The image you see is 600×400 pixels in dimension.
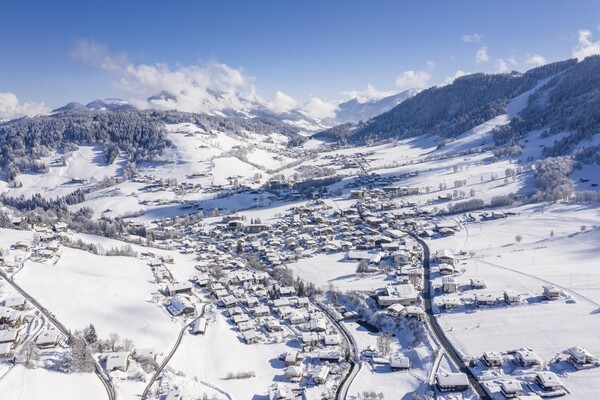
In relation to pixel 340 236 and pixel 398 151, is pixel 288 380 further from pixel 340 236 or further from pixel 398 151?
pixel 398 151

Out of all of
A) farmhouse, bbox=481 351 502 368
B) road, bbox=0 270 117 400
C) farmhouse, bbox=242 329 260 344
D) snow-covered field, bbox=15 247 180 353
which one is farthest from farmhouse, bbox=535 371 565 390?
snow-covered field, bbox=15 247 180 353

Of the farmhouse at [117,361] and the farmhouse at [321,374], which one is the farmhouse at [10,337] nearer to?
the farmhouse at [117,361]

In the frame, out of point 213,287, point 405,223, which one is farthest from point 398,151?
point 213,287

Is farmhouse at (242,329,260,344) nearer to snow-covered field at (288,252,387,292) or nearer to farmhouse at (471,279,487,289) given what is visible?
snow-covered field at (288,252,387,292)

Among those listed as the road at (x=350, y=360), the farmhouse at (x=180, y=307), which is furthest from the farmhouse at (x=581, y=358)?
the farmhouse at (x=180, y=307)

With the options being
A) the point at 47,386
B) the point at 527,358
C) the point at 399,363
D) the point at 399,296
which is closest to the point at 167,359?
the point at 47,386

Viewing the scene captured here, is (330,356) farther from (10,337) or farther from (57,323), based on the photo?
(10,337)
